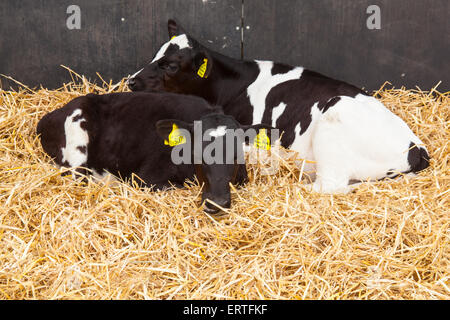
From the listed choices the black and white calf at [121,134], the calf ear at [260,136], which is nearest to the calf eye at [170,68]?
the black and white calf at [121,134]

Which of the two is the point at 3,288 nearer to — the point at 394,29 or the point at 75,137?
the point at 75,137

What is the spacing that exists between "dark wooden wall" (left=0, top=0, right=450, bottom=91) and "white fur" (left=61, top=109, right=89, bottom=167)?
1395 mm

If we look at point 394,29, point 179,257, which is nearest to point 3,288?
point 179,257

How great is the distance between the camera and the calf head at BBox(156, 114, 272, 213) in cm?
365

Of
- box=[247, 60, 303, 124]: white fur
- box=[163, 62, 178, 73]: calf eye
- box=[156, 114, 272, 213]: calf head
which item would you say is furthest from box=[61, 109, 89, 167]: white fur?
box=[247, 60, 303, 124]: white fur

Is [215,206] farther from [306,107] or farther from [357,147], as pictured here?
[306,107]

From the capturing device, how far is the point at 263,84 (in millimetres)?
5078

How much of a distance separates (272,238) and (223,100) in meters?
2.20

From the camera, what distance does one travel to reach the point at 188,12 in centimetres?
546

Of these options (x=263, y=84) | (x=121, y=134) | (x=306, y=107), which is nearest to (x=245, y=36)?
(x=263, y=84)

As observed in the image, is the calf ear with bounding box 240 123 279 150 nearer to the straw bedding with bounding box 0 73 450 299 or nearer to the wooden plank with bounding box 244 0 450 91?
the straw bedding with bounding box 0 73 450 299

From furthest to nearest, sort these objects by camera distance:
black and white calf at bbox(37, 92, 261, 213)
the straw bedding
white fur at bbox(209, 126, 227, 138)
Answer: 1. black and white calf at bbox(37, 92, 261, 213)
2. white fur at bbox(209, 126, 227, 138)
3. the straw bedding

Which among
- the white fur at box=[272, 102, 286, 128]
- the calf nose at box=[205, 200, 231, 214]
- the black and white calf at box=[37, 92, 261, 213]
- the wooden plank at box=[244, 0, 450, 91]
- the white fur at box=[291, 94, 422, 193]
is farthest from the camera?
the wooden plank at box=[244, 0, 450, 91]

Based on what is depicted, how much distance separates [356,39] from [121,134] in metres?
2.62
